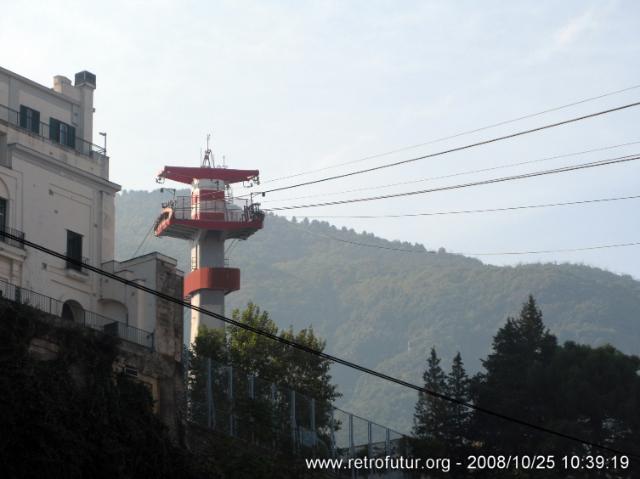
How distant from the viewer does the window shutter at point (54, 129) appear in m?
62.8

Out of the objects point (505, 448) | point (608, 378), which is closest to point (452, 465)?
point (505, 448)

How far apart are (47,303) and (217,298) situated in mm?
38509

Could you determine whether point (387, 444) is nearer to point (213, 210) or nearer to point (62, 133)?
point (62, 133)

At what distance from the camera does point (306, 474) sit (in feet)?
191

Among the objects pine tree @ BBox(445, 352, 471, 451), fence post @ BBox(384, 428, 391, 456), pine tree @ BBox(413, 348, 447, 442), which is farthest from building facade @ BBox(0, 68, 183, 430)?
pine tree @ BBox(445, 352, 471, 451)

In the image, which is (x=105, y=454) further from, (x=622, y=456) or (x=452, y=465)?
(x=622, y=456)

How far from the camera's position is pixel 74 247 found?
61.6 m

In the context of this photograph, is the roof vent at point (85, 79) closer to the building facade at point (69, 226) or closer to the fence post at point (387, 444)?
the building facade at point (69, 226)

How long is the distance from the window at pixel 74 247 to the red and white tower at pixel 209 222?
3317 cm

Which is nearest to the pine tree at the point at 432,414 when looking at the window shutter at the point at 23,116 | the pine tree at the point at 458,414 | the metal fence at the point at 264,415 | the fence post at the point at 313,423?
the pine tree at the point at 458,414

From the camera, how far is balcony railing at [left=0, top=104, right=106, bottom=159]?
60562mm

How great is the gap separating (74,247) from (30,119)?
5578 mm

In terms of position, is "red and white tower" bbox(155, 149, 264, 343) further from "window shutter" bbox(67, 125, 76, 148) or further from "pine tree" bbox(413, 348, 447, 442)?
"window shutter" bbox(67, 125, 76, 148)

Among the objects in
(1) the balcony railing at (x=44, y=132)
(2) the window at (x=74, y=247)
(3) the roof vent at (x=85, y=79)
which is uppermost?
(3) the roof vent at (x=85, y=79)
